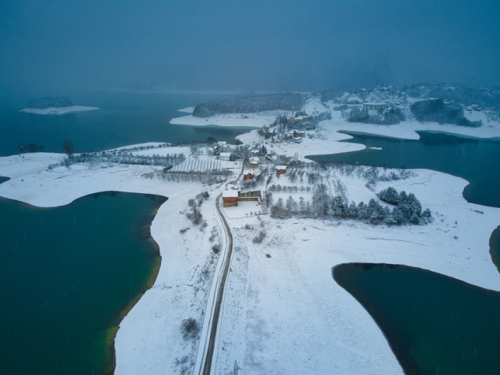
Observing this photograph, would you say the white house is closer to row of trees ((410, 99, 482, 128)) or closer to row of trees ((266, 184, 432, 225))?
row of trees ((266, 184, 432, 225))

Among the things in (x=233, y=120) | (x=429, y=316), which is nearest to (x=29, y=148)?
(x=233, y=120)

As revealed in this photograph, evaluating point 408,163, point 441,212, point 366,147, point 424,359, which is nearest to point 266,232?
point 424,359

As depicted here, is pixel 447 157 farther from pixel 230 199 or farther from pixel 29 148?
pixel 29 148

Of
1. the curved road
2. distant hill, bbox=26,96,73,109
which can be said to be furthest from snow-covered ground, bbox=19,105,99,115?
the curved road

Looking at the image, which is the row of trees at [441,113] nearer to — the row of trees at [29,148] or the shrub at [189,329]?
the shrub at [189,329]

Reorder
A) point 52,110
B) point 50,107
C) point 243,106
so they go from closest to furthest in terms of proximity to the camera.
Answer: point 243,106
point 52,110
point 50,107

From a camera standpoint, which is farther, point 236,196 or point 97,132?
point 97,132

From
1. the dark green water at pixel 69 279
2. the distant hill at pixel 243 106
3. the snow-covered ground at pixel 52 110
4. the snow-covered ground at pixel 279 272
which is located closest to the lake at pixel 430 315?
the snow-covered ground at pixel 279 272

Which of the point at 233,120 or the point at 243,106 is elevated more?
the point at 243,106
